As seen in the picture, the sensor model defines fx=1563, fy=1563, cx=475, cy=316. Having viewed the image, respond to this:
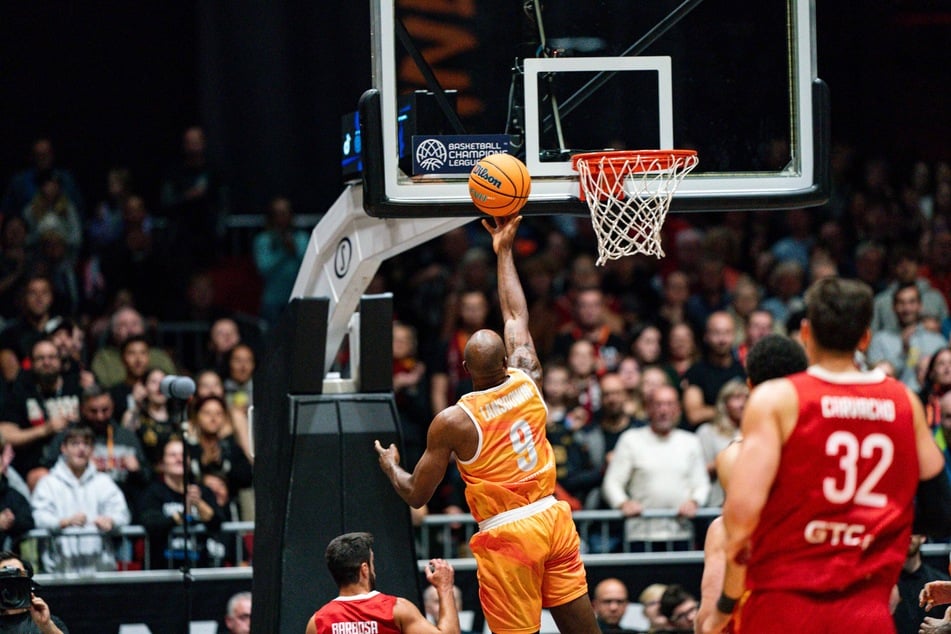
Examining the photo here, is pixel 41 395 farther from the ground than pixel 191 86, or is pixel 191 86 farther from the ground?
pixel 191 86

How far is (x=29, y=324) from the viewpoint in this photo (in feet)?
39.1

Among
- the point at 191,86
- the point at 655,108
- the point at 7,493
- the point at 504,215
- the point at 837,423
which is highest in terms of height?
the point at 191,86

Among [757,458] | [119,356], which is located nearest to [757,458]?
[757,458]

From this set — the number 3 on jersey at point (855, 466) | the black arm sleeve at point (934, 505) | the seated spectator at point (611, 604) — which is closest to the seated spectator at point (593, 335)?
the seated spectator at point (611, 604)

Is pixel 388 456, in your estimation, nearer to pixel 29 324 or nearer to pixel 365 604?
pixel 365 604

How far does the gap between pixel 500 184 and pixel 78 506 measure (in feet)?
13.9

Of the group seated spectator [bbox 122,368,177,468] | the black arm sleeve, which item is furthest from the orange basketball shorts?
seated spectator [bbox 122,368,177,468]

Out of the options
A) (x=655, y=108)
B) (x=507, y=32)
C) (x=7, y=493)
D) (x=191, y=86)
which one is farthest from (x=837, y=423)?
(x=191, y=86)

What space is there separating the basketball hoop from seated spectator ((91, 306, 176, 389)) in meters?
5.25

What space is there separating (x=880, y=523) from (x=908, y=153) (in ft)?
40.4

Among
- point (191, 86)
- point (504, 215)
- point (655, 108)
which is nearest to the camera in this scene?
point (504, 215)

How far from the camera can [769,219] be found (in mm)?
14406

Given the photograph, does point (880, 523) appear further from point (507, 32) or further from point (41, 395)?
point (41, 395)

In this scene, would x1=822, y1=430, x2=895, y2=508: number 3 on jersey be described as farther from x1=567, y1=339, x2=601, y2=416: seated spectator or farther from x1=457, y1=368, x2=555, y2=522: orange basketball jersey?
x1=567, y1=339, x2=601, y2=416: seated spectator
